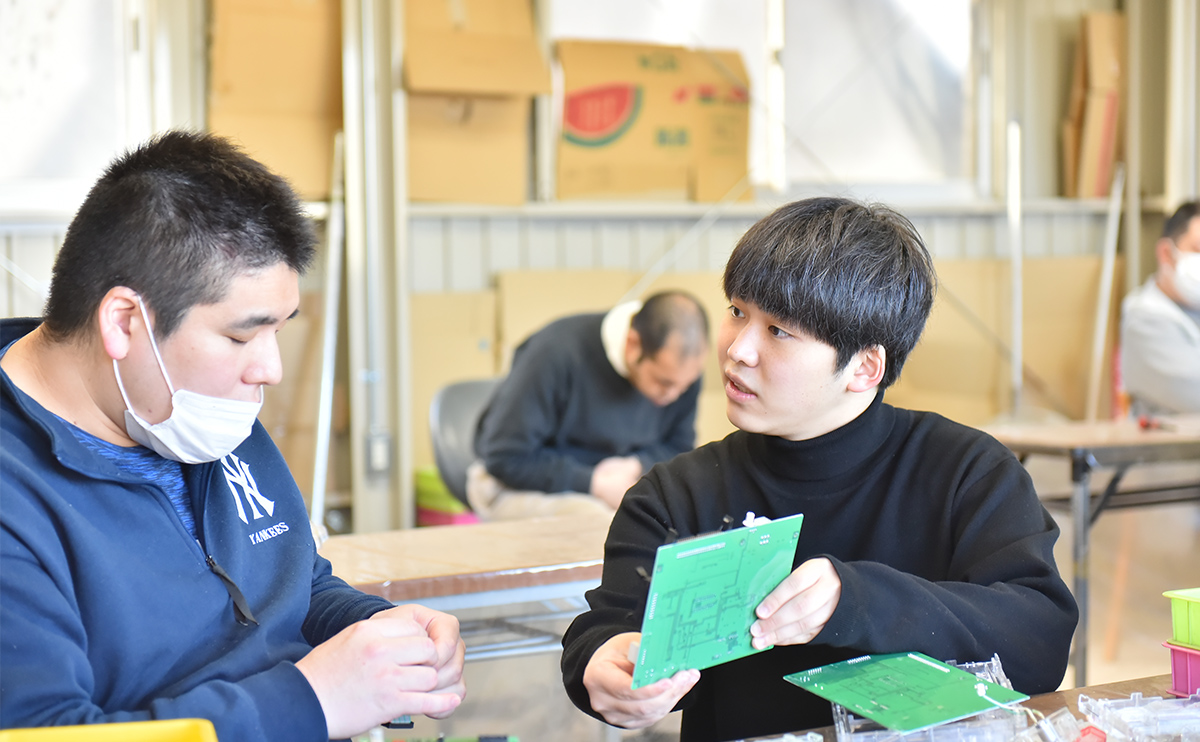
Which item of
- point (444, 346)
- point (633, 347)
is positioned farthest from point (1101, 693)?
point (444, 346)

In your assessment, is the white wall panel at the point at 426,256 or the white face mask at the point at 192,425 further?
the white wall panel at the point at 426,256

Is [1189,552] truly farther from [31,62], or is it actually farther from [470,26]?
[31,62]

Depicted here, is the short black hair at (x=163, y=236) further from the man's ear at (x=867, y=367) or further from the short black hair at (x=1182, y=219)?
the short black hair at (x=1182, y=219)

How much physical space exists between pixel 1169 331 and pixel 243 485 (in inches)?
153

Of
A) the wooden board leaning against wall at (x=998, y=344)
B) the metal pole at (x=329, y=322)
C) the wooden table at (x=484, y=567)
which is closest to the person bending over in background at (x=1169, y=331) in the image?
the wooden board leaning against wall at (x=998, y=344)

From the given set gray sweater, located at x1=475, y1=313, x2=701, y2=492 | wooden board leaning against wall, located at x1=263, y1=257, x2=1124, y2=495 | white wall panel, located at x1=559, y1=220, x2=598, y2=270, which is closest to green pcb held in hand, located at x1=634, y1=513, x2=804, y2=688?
gray sweater, located at x1=475, y1=313, x2=701, y2=492

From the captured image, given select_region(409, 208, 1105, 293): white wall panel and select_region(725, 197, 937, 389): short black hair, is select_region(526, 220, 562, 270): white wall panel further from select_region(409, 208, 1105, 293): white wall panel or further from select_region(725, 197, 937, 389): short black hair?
select_region(725, 197, 937, 389): short black hair

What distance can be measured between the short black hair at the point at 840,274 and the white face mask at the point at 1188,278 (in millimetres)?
3452

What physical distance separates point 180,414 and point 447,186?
3.37m

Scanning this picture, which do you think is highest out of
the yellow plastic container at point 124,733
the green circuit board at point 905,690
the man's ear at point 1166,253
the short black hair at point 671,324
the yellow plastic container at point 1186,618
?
the man's ear at point 1166,253

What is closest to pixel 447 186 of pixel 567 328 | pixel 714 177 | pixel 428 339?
pixel 428 339

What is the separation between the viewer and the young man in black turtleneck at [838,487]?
1.11 meters

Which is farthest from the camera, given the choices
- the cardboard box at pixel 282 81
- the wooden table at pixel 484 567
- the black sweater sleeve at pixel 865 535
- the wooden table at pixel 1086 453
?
the cardboard box at pixel 282 81

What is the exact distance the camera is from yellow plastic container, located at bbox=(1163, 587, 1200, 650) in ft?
3.37
